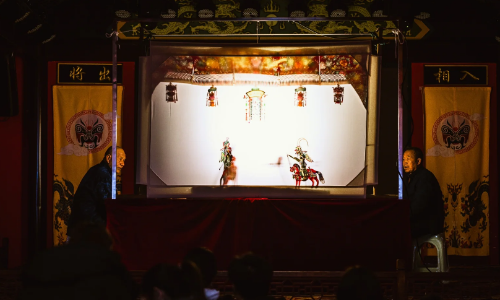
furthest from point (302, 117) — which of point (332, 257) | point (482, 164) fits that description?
point (482, 164)

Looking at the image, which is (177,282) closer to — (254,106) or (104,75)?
(254,106)

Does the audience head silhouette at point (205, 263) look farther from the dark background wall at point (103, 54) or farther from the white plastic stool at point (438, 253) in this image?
the dark background wall at point (103, 54)

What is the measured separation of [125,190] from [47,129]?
1.36 m

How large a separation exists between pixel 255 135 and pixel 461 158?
123 inches

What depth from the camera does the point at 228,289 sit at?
14.9ft

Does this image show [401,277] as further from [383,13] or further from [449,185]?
[383,13]

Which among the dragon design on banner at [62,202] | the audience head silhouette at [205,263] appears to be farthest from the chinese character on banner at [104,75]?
the audience head silhouette at [205,263]

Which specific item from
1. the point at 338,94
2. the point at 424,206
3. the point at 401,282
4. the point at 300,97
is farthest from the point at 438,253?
the point at 300,97

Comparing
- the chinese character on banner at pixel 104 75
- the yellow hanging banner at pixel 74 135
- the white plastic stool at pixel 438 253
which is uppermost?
the chinese character on banner at pixel 104 75

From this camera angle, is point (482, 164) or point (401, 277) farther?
point (482, 164)

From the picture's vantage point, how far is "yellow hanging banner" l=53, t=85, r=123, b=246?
7223 millimetres

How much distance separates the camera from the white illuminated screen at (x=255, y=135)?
5.37 m

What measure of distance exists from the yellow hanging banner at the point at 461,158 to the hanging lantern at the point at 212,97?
3.08 m

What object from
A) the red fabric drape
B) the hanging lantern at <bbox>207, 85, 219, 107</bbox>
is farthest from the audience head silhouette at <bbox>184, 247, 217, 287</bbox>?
the hanging lantern at <bbox>207, 85, 219, 107</bbox>
